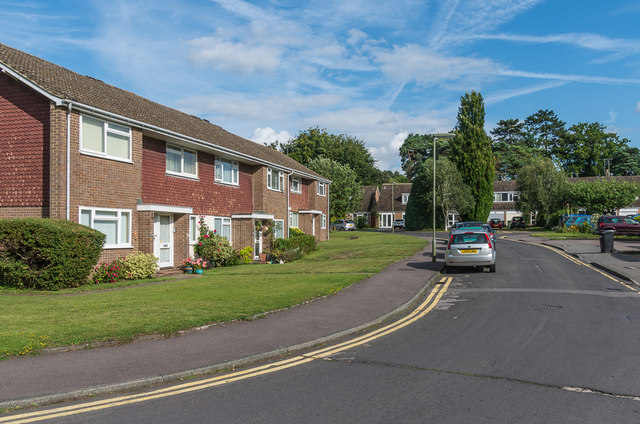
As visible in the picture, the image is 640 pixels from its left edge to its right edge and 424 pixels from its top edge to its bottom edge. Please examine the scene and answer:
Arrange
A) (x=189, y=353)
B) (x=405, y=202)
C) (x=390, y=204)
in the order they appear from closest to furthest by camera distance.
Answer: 1. (x=189, y=353)
2. (x=405, y=202)
3. (x=390, y=204)

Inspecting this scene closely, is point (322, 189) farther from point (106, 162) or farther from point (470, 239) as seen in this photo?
point (106, 162)

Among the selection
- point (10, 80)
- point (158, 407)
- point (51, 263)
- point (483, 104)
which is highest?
point (483, 104)

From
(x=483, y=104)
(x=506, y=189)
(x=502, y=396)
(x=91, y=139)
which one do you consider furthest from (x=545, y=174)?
(x=502, y=396)

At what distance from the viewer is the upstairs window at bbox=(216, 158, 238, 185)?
75.7 feet

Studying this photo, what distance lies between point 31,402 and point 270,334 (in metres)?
3.76

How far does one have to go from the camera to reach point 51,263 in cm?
1309

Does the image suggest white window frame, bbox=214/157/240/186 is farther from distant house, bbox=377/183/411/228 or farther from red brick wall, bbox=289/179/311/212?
distant house, bbox=377/183/411/228

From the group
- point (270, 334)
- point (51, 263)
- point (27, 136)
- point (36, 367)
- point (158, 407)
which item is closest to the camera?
point (158, 407)

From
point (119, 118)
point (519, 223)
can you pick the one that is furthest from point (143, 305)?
point (519, 223)

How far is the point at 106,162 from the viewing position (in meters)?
16.1

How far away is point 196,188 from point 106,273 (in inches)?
260

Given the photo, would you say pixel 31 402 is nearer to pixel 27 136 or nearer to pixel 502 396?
pixel 502 396

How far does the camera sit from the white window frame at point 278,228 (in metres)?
27.1

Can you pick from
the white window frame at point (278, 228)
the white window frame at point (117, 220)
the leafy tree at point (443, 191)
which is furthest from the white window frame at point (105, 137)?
the leafy tree at point (443, 191)
